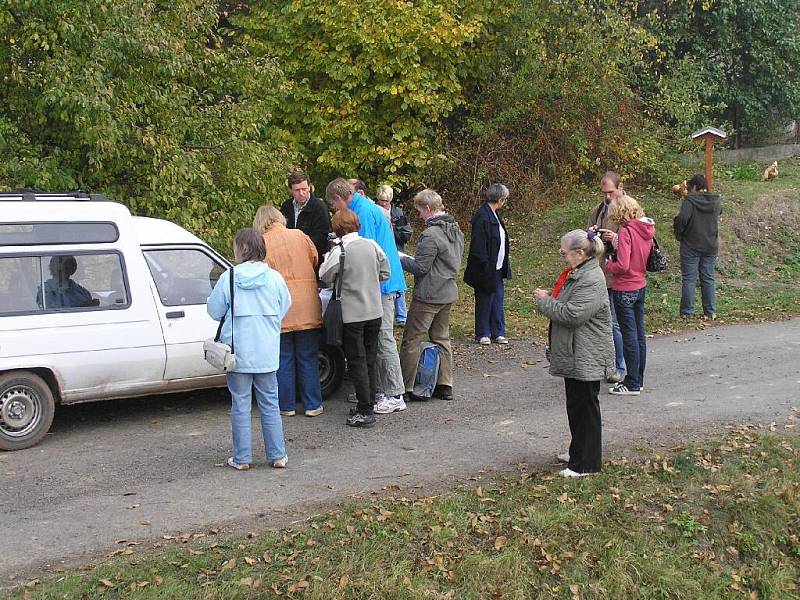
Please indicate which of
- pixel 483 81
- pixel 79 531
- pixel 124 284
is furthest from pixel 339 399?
pixel 483 81

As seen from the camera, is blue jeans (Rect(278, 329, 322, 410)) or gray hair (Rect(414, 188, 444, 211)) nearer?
blue jeans (Rect(278, 329, 322, 410))

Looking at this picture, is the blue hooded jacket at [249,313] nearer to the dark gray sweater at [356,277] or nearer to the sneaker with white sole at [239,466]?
the sneaker with white sole at [239,466]

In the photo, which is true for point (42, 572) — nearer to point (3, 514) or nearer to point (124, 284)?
point (3, 514)

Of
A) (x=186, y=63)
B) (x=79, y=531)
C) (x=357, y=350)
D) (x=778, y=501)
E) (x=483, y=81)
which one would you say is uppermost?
(x=483, y=81)

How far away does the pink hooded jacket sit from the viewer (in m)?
9.38

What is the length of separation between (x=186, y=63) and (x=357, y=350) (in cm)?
540

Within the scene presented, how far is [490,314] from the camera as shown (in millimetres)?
12180

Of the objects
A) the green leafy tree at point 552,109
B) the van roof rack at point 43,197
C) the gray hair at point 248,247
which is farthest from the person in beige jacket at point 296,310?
the green leafy tree at point 552,109

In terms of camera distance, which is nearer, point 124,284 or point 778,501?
point 778,501

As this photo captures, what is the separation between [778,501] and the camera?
7.34 metres

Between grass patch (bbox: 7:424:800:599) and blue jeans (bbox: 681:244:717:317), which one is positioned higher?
blue jeans (bbox: 681:244:717:317)

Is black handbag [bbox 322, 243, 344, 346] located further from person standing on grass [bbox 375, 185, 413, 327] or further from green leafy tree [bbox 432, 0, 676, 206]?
green leafy tree [bbox 432, 0, 676, 206]

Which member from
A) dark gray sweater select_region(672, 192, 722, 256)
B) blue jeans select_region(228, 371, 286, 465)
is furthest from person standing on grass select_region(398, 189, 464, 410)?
dark gray sweater select_region(672, 192, 722, 256)

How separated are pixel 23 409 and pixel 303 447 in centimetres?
233
